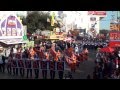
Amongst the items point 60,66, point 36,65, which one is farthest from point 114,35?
point 36,65

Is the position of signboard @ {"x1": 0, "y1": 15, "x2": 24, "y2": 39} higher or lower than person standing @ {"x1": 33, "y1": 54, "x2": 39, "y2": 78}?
higher

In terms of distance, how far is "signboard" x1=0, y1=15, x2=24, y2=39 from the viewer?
33.2ft

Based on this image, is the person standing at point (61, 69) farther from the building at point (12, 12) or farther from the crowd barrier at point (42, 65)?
the building at point (12, 12)

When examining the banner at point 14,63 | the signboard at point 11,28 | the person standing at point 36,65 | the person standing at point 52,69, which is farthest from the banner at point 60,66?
the signboard at point 11,28

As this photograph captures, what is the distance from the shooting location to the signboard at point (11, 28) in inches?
399

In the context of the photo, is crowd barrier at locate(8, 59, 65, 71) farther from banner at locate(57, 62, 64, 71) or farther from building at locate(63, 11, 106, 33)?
building at locate(63, 11, 106, 33)

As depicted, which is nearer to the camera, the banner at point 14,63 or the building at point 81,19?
the building at point 81,19

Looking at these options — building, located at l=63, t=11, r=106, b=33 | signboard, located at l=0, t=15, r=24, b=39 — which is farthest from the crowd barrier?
building, located at l=63, t=11, r=106, b=33

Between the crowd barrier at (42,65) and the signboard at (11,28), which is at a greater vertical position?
the signboard at (11,28)
